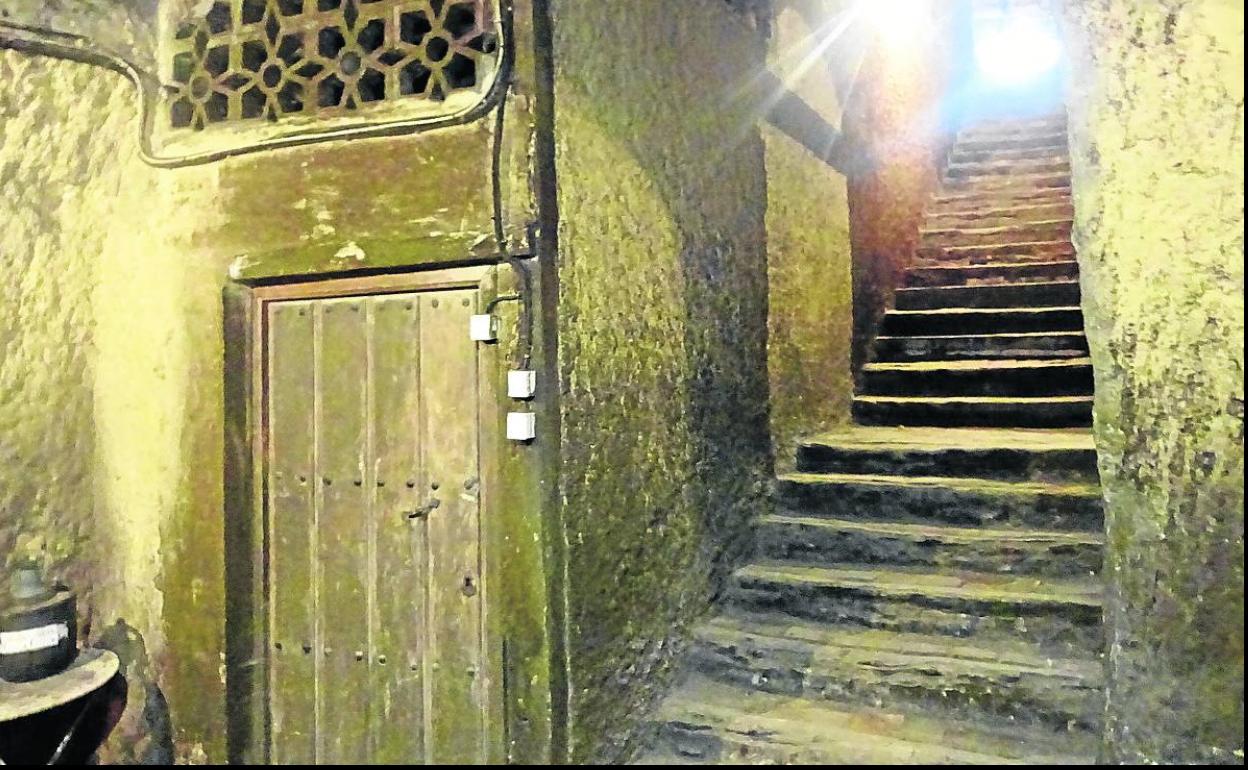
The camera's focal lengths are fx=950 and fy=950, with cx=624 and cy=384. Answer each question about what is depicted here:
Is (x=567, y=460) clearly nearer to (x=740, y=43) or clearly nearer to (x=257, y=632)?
(x=257, y=632)

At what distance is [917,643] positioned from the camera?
2926 millimetres

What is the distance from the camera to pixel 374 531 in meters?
2.61

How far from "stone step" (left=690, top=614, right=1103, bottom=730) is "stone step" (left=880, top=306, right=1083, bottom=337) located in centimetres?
239

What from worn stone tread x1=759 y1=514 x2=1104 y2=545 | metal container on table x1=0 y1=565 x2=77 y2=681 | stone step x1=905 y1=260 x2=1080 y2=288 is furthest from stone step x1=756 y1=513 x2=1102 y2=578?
stone step x1=905 y1=260 x2=1080 y2=288

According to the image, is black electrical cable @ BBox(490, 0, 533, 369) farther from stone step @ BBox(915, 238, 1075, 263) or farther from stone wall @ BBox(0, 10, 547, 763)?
stone step @ BBox(915, 238, 1075, 263)

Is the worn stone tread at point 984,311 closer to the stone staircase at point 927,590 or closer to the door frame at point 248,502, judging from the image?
the stone staircase at point 927,590

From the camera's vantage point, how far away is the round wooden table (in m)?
2.38

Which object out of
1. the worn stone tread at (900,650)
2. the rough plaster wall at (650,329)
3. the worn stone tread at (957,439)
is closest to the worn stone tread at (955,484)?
the worn stone tread at (957,439)

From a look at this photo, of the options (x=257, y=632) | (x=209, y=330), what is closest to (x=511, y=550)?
(x=257, y=632)

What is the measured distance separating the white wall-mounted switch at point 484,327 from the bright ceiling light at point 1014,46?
871cm

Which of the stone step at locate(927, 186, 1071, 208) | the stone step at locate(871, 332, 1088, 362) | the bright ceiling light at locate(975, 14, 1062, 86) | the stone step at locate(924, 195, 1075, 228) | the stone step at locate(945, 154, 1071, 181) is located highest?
the bright ceiling light at locate(975, 14, 1062, 86)

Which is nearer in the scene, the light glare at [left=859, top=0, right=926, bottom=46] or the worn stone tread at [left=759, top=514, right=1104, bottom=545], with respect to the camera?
the worn stone tread at [left=759, top=514, right=1104, bottom=545]

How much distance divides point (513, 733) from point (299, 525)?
33.7 inches

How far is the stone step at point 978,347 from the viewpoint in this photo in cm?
454
